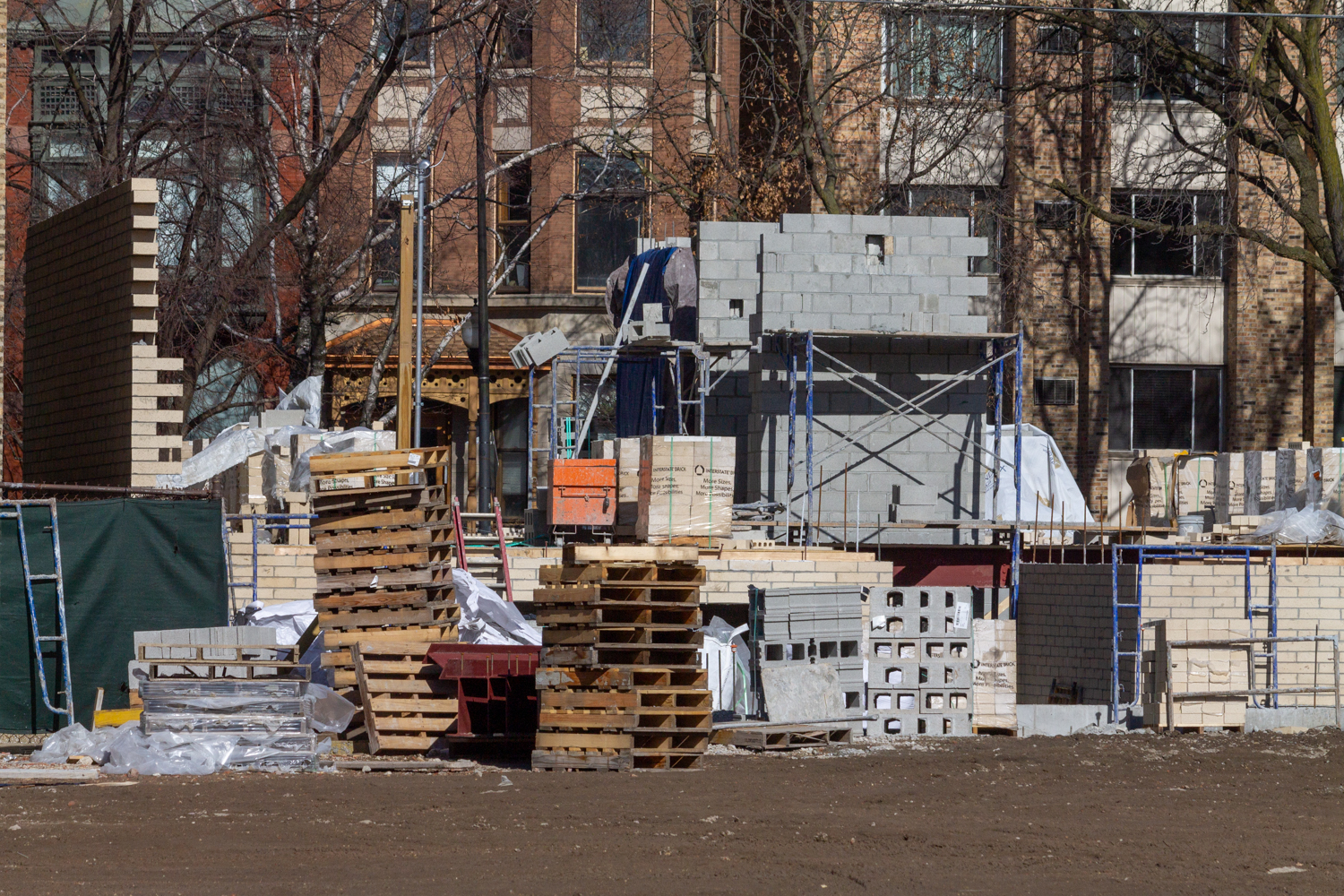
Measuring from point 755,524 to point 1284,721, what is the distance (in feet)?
20.5

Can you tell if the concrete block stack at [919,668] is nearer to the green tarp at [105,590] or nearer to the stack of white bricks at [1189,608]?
the stack of white bricks at [1189,608]

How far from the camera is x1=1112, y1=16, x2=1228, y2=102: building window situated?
2761cm

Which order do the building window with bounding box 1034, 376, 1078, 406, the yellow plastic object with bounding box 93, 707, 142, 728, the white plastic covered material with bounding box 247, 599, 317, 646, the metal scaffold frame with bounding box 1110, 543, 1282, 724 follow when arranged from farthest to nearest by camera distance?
the building window with bounding box 1034, 376, 1078, 406 → the metal scaffold frame with bounding box 1110, 543, 1282, 724 → the white plastic covered material with bounding box 247, 599, 317, 646 → the yellow plastic object with bounding box 93, 707, 142, 728

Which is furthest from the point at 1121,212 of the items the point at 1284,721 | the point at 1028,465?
the point at 1284,721

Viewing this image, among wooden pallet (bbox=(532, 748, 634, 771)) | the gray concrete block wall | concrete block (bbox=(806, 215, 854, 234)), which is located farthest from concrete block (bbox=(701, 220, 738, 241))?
wooden pallet (bbox=(532, 748, 634, 771))

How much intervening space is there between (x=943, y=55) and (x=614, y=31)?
7.92 meters

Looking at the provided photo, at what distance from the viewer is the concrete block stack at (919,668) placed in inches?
680

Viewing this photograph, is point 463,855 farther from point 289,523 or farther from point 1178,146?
point 1178,146

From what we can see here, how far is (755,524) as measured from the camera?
2075cm

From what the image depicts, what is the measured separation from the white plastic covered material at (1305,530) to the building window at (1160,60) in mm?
8981

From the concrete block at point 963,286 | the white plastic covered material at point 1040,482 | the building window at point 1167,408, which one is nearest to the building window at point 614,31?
the building window at point 1167,408

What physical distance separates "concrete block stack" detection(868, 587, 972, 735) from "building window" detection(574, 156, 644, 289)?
68.6ft

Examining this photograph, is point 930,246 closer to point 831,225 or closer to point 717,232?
point 831,225

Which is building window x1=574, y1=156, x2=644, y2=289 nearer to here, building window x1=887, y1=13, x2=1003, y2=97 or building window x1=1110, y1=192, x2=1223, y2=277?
building window x1=887, y1=13, x2=1003, y2=97
